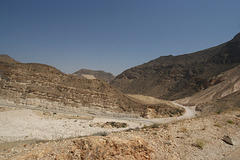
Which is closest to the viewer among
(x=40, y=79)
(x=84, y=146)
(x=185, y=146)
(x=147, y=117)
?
(x=84, y=146)

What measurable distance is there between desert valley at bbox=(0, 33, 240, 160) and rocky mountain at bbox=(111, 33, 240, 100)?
1401 mm

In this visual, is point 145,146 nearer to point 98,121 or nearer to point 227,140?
point 227,140

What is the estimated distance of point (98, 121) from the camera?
18203mm

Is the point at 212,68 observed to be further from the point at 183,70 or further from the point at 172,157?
the point at 172,157

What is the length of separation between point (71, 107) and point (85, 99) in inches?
88.1

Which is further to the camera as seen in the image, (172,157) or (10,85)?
(10,85)

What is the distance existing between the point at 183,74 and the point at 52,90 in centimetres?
6588

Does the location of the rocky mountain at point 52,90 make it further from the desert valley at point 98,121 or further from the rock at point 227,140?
the rock at point 227,140

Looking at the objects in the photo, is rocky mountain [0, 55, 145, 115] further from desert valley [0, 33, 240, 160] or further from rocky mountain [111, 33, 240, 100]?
rocky mountain [111, 33, 240, 100]

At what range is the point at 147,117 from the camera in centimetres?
2336

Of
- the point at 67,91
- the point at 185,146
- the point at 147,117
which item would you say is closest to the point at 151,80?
the point at 147,117

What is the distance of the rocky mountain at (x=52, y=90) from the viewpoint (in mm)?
19516

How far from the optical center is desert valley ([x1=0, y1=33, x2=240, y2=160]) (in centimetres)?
381

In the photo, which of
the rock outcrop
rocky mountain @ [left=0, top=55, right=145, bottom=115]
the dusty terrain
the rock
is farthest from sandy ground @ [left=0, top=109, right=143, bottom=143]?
the rock
